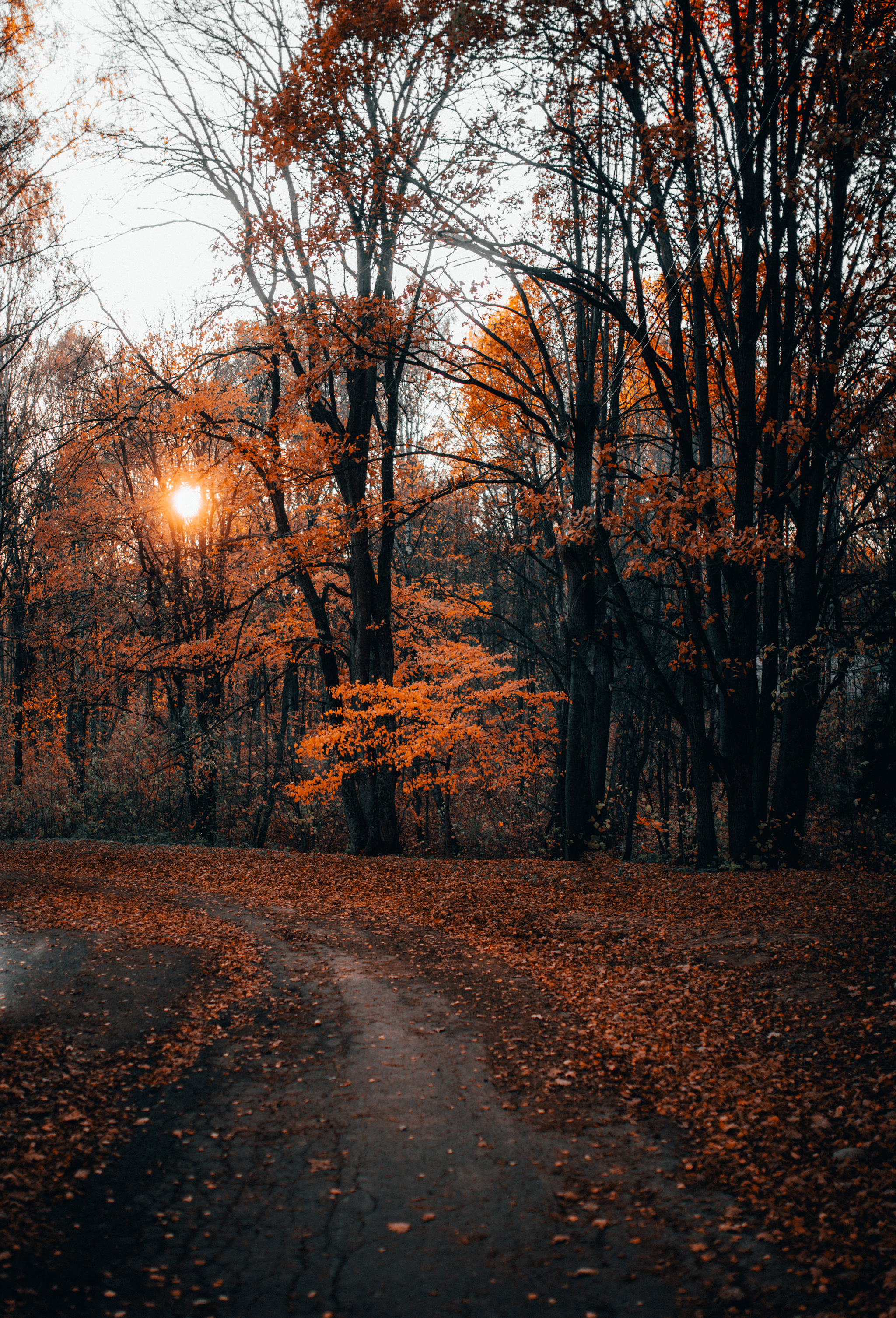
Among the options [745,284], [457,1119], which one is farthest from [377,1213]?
[745,284]

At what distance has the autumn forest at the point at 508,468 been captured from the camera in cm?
924

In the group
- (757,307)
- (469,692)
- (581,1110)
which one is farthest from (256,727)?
(581,1110)

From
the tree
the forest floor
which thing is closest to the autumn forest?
the tree

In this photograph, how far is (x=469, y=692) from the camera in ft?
46.8

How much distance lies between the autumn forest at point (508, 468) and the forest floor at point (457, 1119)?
14.8ft

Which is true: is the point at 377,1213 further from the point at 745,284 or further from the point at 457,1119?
the point at 745,284

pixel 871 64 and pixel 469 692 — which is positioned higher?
pixel 871 64

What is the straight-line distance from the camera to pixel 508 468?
14453 mm

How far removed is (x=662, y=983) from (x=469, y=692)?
8.96 meters

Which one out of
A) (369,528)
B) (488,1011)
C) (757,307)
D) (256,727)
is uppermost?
(757,307)

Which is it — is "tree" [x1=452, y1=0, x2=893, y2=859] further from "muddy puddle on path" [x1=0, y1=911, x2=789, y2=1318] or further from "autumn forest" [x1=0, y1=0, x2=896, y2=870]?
"muddy puddle on path" [x1=0, y1=911, x2=789, y2=1318]

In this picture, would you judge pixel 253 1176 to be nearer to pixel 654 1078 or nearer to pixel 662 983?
pixel 654 1078

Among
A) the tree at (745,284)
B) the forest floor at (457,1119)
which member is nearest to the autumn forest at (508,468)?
the tree at (745,284)

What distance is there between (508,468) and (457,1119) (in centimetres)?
1208
